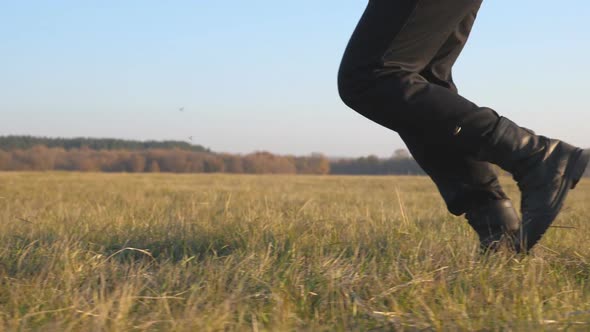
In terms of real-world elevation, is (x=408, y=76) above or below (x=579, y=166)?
above

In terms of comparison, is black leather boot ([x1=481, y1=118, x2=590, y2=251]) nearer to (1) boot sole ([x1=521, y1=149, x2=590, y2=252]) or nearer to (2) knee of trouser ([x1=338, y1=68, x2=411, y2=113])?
(1) boot sole ([x1=521, y1=149, x2=590, y2=252])

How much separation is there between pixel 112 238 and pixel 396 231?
4.41 ft

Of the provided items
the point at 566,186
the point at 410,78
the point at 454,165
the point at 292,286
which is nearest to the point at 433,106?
the point at 410,78

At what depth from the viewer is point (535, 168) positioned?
2.41m

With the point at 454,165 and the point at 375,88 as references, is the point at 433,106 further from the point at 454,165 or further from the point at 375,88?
the point at 454,165

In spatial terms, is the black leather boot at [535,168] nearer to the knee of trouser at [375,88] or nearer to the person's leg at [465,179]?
the person's leg at [465,179]

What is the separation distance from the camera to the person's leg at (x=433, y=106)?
2.25m

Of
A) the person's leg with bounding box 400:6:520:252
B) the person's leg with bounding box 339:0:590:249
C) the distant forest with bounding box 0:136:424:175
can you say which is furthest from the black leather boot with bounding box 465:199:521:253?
the distant forest with bounding box 0:136:424:175

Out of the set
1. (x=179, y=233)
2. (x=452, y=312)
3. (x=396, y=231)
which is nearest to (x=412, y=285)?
(x=452, y=312)

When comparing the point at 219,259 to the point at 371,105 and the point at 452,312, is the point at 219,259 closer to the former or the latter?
the point at 371,105

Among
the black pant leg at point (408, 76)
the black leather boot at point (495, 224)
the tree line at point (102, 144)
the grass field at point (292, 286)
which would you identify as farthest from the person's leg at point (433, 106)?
the tree line at point (102, 144)

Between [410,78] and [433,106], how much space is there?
13 cm

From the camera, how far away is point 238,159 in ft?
123

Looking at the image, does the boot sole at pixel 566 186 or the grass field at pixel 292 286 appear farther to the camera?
the boot sole at pixel 566 186
